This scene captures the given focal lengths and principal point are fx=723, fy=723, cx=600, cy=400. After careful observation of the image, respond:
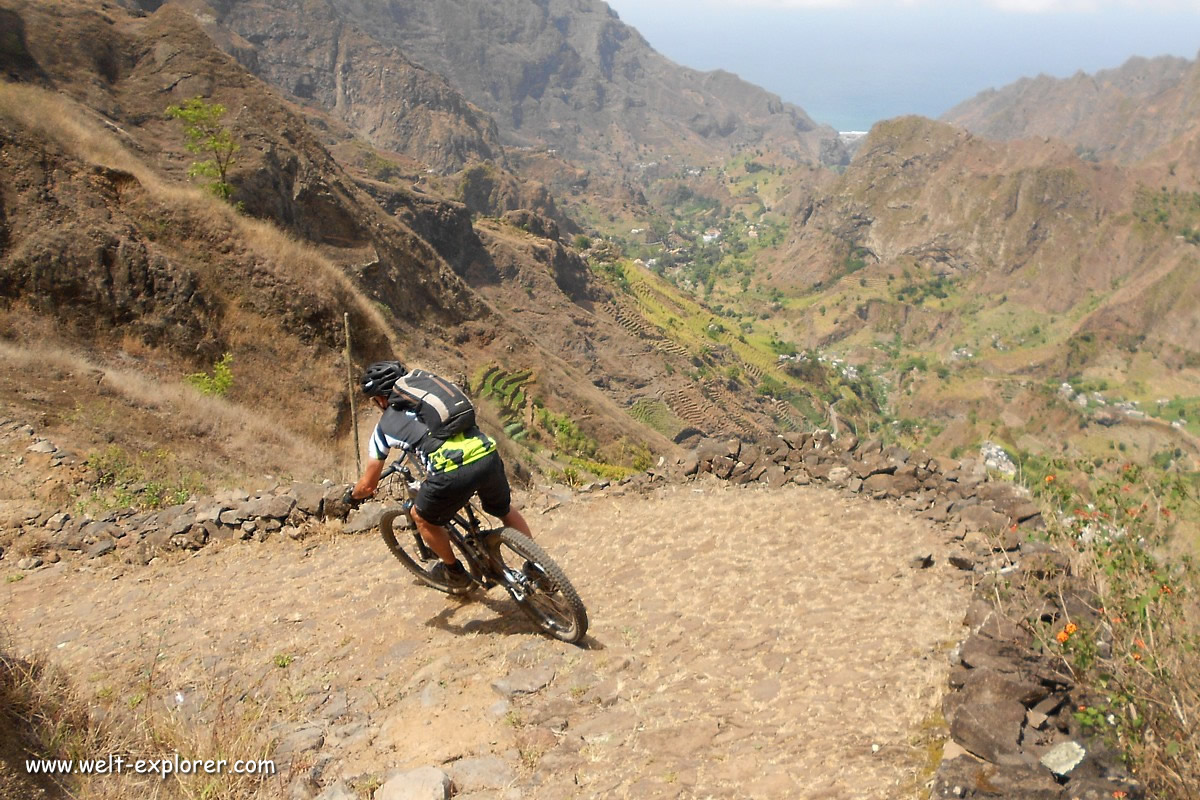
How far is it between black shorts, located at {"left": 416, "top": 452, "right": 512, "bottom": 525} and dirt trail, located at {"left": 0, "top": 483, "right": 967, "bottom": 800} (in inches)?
42.6

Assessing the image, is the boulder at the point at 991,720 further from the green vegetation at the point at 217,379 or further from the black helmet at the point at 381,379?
the green vegetation at the point at 217,379

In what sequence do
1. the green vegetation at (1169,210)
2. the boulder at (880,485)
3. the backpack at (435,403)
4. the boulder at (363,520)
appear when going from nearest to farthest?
1. the backpack at (435,403)
2. the boulder at (363,520)
3. the boulder at (880,485)
4. the green vegetation at (1169,210)

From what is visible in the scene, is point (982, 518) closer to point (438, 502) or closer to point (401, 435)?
point (438, 502)

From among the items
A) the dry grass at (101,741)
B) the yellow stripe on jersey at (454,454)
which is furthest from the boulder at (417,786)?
the yellow stripe on jersey at (454,454)

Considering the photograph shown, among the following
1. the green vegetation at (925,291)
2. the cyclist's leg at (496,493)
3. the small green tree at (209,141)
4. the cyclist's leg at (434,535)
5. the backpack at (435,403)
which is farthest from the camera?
the green vegetation at (925,291)

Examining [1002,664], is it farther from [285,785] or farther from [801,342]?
[801,342]

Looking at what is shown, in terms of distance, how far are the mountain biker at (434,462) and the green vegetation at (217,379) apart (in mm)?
7672

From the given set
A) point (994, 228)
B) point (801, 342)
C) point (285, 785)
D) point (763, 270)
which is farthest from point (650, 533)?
point (763, 270)

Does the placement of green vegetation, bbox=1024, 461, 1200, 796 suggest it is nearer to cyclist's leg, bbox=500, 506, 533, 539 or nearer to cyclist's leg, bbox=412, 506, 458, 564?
cyclist's leg, bbox=500, 506, 533, 539

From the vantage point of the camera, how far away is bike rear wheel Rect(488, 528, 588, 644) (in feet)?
15.5

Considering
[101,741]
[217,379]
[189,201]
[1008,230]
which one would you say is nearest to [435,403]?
[101,741]

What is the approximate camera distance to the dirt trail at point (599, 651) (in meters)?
3.98

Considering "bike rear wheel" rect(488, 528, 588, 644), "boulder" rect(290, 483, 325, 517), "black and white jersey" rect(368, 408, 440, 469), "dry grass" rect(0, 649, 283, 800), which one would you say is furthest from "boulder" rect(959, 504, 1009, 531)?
"boulder" rect(290, 483, 325, 517)

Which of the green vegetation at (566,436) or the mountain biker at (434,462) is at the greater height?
the mountain biker at (434,462)
